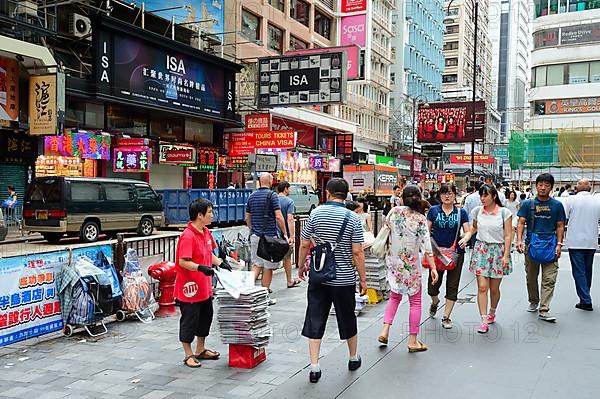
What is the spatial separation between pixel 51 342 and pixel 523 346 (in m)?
5.26

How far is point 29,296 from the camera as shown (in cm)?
643

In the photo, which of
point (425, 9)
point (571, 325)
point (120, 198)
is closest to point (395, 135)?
point (425, 9)

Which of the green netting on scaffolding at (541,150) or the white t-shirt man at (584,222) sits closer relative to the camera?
the white t-shirt man at (584,222)

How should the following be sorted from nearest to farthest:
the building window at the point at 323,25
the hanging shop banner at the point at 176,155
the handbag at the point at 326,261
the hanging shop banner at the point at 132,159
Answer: the handbag at the point at 326,261 < the hanging shop banner at the point at 132,159 < the hanging shop banner at the point at 176,155 < the building window at the point at 323,25

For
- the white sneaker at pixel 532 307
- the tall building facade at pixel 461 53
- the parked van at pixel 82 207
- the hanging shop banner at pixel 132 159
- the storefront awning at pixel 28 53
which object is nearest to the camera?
the white sneaker at pixel 532 307

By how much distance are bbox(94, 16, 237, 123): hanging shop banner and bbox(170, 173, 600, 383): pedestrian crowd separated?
51.5 feet

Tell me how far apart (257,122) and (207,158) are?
10.2ft

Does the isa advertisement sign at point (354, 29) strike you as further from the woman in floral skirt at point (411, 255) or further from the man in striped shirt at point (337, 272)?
the man in striped shirt at point (337, 272)

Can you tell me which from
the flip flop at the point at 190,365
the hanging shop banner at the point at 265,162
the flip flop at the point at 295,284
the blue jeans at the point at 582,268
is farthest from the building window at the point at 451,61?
the flip flop at the point at 190,365

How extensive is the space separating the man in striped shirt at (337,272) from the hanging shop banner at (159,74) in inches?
735

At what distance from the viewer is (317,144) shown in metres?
41.0

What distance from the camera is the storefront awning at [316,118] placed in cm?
3479

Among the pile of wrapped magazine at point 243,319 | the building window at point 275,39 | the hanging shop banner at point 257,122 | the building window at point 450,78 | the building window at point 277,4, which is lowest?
the pile of wrapped magazine at point 243,319

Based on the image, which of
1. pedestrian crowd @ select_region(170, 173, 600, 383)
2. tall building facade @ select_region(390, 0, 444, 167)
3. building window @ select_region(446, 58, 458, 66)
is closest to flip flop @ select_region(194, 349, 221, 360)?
pedestrian crowd @ select_region(170, 173, 600, 383)
